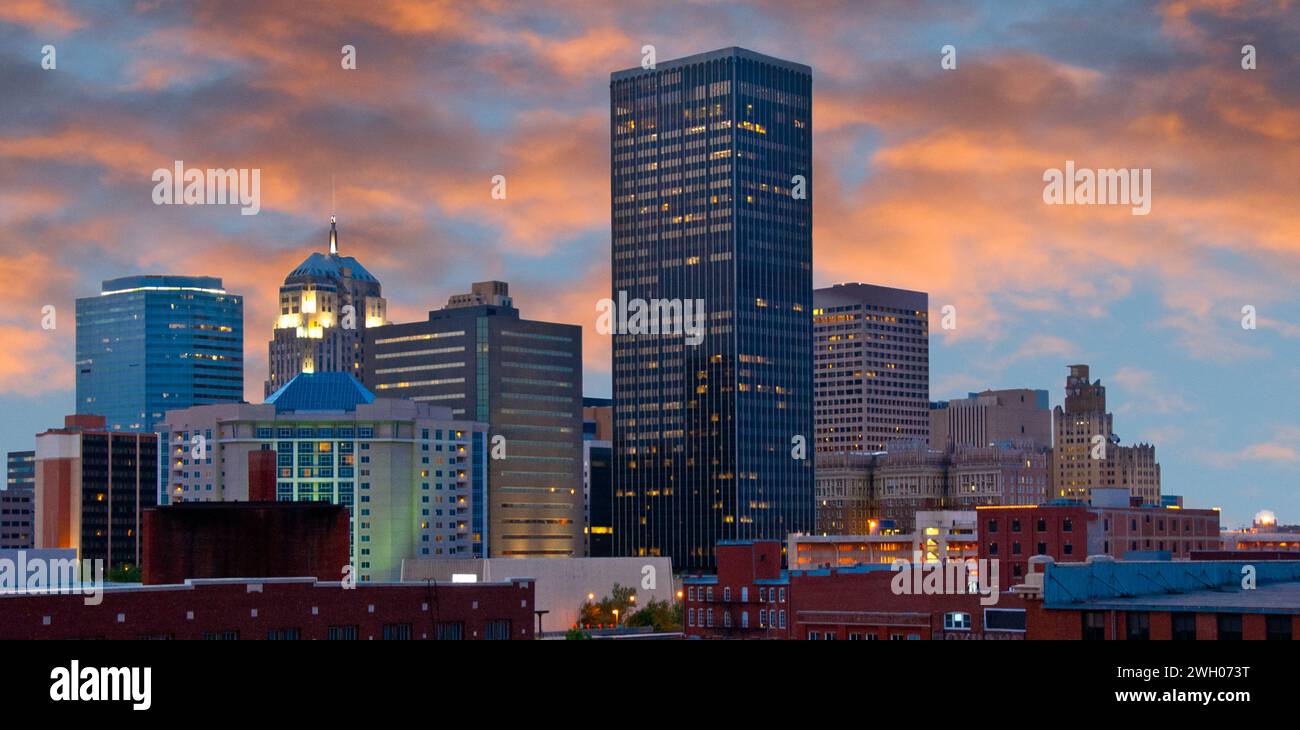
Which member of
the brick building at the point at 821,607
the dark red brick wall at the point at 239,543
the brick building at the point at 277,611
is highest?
the dark red brick wall at the point at 239,543

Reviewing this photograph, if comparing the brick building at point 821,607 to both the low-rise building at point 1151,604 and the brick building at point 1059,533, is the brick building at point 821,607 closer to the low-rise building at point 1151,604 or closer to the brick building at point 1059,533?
the brick building at point 1059,533

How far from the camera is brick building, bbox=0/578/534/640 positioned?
89.2 metres

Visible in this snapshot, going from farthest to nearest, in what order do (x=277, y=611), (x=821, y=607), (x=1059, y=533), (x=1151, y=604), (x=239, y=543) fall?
(x=1059, y=533), (x=821, y=607), (x=239, y=543), (x=277, y=611), (x=1151, y=604)

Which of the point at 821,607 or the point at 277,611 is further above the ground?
the point at 277,611

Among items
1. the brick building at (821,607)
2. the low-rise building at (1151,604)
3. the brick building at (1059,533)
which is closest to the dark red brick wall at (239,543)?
the brick building at (821,607)

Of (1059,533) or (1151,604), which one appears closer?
(1151,604)

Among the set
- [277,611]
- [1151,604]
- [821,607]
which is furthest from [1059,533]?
[1151,604]

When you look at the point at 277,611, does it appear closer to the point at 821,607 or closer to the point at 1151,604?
the point at 821,607

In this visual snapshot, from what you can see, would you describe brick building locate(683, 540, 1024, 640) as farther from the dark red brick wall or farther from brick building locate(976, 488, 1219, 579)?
the dark red brick wall

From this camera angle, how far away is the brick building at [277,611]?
293 ft

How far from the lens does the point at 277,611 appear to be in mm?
103500

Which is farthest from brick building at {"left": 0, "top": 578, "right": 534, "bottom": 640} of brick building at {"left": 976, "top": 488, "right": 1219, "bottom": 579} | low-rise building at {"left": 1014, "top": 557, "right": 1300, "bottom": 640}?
brick building at {"left": 976, "top": 488, "right": 1219, "bottom": 579}
